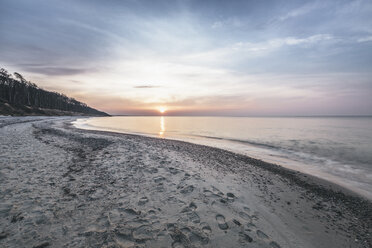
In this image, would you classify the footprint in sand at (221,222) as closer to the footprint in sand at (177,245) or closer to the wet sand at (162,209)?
the wet sand at (162,209)

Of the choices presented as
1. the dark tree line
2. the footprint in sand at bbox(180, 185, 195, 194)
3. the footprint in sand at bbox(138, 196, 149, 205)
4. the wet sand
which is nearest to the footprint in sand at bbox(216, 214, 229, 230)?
the wet sand

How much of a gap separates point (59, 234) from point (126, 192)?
7.90 feet

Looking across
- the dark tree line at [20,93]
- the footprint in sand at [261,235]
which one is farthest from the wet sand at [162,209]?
the dark tree line at [20,93]

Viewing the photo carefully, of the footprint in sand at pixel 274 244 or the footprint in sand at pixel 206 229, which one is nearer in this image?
the footprint in sand at pixel 274 244

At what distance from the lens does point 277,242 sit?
4066mm

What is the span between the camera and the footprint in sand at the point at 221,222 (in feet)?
14.2

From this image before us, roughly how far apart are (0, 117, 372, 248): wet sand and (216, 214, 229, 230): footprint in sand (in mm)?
29

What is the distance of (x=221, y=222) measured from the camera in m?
4.52

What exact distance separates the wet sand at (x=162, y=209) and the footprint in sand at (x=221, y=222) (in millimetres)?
29

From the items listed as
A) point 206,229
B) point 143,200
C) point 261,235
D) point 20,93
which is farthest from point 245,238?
point 20,93

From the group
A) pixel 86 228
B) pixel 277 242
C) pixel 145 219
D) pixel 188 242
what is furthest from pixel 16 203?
pixel 277 242

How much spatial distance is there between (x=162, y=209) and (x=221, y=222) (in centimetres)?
180

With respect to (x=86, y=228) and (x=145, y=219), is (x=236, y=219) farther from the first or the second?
(x=86, y=228)

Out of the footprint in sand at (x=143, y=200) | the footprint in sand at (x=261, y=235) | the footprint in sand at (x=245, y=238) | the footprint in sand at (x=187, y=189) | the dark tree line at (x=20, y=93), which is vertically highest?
the dark tree line at (x=20, y=93)
